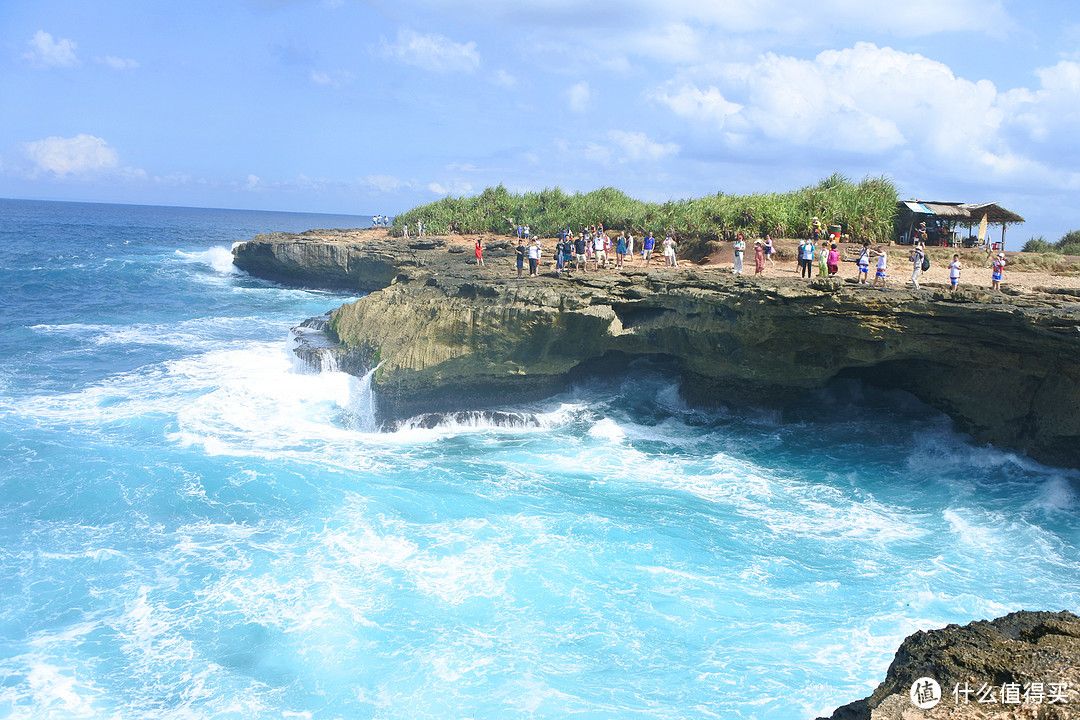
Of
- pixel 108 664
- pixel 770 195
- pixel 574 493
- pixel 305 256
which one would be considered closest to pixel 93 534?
pixel 108 664

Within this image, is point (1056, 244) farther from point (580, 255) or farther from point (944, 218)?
point (580, 255)

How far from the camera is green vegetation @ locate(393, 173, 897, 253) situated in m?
26.8

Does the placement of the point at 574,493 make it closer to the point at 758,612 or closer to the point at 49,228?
the point at 758,612

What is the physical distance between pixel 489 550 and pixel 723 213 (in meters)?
19.9

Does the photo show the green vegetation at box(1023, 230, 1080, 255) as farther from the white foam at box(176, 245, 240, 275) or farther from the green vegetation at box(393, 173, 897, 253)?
the white foam at box(176, 245, 240, 275)

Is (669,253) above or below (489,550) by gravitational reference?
above

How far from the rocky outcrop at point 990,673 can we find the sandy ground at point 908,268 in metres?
13.9

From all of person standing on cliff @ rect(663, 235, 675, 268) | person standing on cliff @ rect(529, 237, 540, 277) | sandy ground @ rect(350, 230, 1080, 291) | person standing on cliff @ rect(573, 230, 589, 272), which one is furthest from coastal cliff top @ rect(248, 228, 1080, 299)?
person standing on cliff @ rect(573, 230, 589, 272)

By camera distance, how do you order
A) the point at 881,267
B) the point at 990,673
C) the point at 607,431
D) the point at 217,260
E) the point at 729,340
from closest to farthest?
1. the point at 990,673
2. the point at 881,267
3. the point at 729,340
4. the point at 607,431
5. the point at 217,260

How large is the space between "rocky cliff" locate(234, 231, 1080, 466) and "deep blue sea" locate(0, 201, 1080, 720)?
105cm

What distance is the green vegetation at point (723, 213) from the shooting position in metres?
26.8

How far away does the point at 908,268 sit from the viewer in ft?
75.1

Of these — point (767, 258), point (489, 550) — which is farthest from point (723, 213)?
point (489, 550)

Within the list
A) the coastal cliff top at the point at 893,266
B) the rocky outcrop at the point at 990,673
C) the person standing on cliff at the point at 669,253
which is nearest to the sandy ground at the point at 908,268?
the coastal cliff top at the point at 893,266
